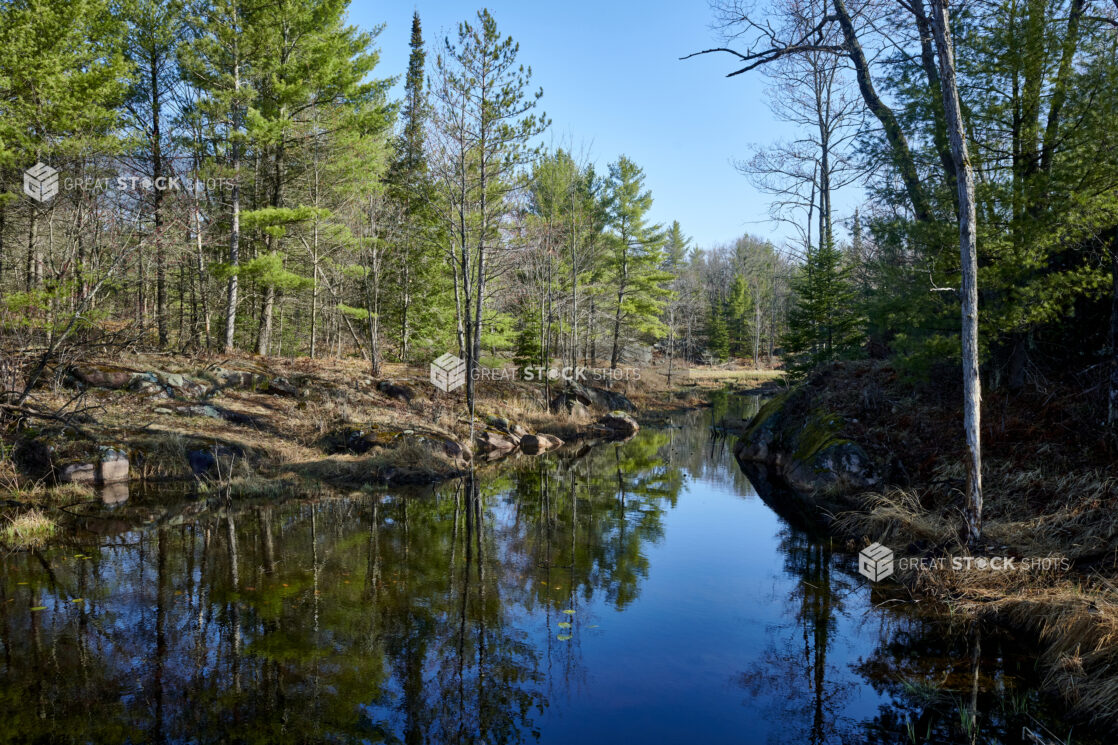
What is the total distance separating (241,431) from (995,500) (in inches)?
582

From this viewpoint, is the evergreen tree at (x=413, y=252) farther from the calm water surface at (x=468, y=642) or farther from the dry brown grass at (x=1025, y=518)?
the dry brown grass at (x=1025, y=518)

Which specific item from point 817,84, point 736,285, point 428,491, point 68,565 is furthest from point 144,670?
point 736,285

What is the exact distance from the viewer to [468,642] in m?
6.07

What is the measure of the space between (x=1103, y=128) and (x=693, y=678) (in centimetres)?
919

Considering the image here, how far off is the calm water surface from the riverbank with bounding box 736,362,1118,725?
1.65 feet

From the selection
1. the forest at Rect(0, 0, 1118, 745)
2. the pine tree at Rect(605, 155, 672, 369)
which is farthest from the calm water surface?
the pine tree at Rect(605, 155, 672, 369)

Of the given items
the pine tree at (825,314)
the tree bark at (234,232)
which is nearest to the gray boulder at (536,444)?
the pine tree at (825,314)

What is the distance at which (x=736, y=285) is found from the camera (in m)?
54.6

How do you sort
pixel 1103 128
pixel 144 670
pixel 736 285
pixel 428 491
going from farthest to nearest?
pixel 736 285, pixel 428 491, pixel 1103 128, pixel 144 670

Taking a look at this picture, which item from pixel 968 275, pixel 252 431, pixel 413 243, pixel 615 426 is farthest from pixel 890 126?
pixel 413 243

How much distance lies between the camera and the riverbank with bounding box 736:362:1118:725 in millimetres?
5801

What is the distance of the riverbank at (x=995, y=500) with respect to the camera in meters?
5.80

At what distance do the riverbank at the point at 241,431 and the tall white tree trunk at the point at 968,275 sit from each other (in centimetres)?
1051

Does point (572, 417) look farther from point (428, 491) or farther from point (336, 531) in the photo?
point (336, 531)
